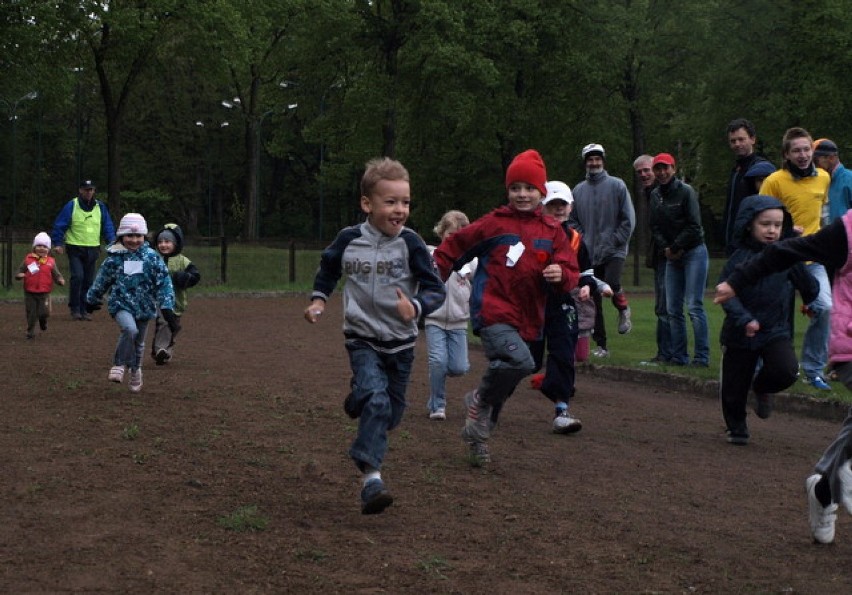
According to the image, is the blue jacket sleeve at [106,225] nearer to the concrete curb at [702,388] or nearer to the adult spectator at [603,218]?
the concrete curb at [702,388]

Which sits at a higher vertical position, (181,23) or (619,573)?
(181,23)

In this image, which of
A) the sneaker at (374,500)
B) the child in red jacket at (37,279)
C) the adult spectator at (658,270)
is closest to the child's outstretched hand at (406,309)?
the sneaker at (374,500)

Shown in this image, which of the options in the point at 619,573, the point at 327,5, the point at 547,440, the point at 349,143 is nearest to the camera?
the point at 619,573

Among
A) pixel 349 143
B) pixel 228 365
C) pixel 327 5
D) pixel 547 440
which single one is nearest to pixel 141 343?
pixel 228 365

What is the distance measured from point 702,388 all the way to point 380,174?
6688 millimetres

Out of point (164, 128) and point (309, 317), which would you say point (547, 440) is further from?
point (164, 128)

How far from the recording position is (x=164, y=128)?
79188 mm

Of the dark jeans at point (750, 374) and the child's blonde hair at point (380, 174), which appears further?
the dark jeans at point (750, 374)

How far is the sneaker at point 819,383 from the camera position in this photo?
12.1 meters

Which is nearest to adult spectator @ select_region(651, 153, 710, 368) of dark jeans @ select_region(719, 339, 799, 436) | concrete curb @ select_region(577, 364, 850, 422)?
concrete curb @ select_region(577, 364, 850, 422)

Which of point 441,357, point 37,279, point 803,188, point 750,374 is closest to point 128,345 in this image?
point 441,357

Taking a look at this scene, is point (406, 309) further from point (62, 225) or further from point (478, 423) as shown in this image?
point (62, 225)

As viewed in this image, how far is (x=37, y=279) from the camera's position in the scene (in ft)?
58.5

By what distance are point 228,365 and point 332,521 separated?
27.2 ft
